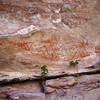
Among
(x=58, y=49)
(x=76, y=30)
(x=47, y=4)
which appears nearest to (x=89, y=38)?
(x=76, y=30)

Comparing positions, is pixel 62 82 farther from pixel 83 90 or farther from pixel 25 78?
pixel 25 78

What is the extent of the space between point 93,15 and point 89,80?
0.62 metres

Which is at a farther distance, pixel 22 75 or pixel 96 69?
pixel 96 69

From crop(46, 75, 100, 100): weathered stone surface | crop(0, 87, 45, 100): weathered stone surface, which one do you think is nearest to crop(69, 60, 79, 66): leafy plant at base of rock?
crop(46, 75, 100, 100): weathered stone surface

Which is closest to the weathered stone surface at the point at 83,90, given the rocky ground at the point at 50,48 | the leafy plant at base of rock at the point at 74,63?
the rocky ground at the point at 50,48

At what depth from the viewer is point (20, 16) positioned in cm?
253

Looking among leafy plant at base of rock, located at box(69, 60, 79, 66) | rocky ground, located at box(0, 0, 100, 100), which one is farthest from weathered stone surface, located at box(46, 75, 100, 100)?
leafy plant at base of rock, located at box(69, 60, 79, 66)

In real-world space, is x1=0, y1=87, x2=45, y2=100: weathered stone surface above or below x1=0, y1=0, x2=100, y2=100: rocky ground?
below

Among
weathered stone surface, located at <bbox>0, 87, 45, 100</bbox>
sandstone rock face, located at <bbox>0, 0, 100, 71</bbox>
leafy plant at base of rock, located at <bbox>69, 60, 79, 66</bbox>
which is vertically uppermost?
sandstone rock face, located at <bbox>0, 0, 100, 71</bbox>

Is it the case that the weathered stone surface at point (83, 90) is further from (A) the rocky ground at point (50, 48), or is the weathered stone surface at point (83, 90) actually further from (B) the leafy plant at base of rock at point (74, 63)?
(B) the leafy plant at base of rock at point (74, 63)

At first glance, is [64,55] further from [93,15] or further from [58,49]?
[93,15]

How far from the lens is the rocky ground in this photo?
2480 mm

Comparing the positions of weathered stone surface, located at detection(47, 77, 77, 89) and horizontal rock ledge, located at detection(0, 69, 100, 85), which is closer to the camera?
horizontal rock ledge, located at detection(0, 69, 100, 85)

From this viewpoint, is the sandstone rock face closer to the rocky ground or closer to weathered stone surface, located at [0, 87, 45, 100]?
the rocky ground
